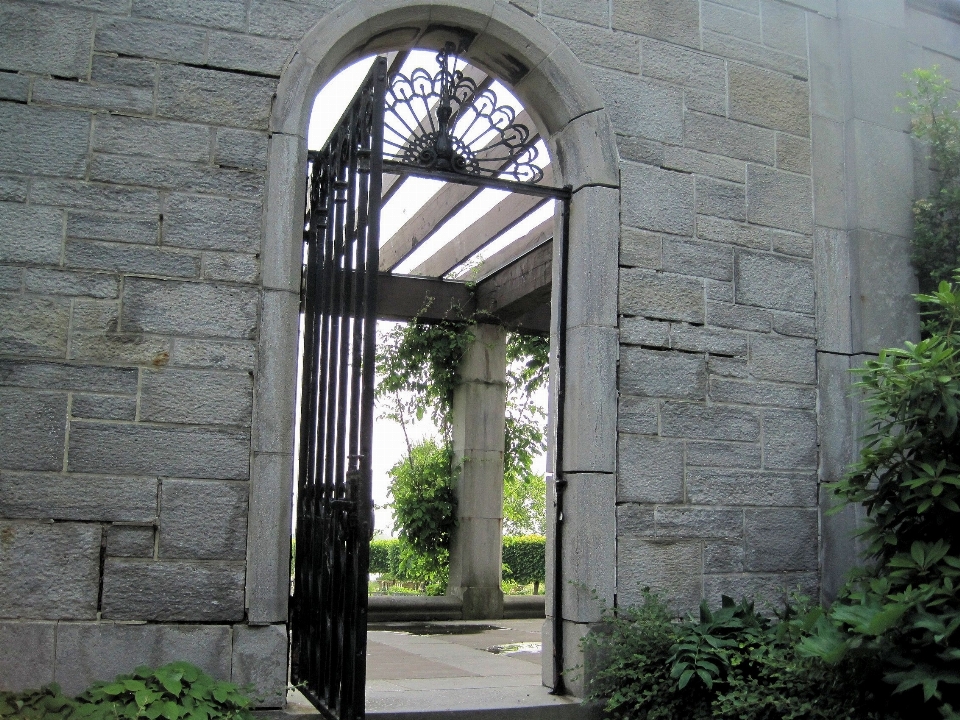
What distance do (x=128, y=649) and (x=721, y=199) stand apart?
316 centimetres

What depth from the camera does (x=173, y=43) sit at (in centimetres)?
390

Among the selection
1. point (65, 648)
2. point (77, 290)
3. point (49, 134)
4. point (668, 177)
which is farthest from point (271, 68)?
point (65, 648)

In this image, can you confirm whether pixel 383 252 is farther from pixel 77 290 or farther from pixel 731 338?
pixel 77 290

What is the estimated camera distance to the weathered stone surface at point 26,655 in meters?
3.40

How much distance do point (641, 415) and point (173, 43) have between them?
2424mm

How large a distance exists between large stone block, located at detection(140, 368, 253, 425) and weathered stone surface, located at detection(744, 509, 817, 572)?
7.54 feet

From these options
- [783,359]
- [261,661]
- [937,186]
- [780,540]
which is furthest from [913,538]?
[261,661]

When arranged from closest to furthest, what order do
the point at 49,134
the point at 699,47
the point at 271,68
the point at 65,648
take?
1. the point at 65,648
2. the point at 49,134
3. the point at 271,68
4. the point at 699,47

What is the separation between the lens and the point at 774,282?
4.80m

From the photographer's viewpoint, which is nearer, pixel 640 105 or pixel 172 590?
pixel 172 590

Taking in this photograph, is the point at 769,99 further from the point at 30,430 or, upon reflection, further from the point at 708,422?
the point at 30,430

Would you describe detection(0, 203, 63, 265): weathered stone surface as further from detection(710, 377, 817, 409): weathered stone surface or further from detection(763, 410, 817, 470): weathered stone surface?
detection(763, 410, 817, 470): weathered stone surface

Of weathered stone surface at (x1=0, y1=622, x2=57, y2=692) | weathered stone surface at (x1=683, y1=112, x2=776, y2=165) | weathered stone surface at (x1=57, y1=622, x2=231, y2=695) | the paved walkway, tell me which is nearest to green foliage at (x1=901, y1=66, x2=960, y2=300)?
weathered stone surface at (x1=683, y1=112, x2=776, y2=165)

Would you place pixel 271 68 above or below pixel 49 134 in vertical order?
above
